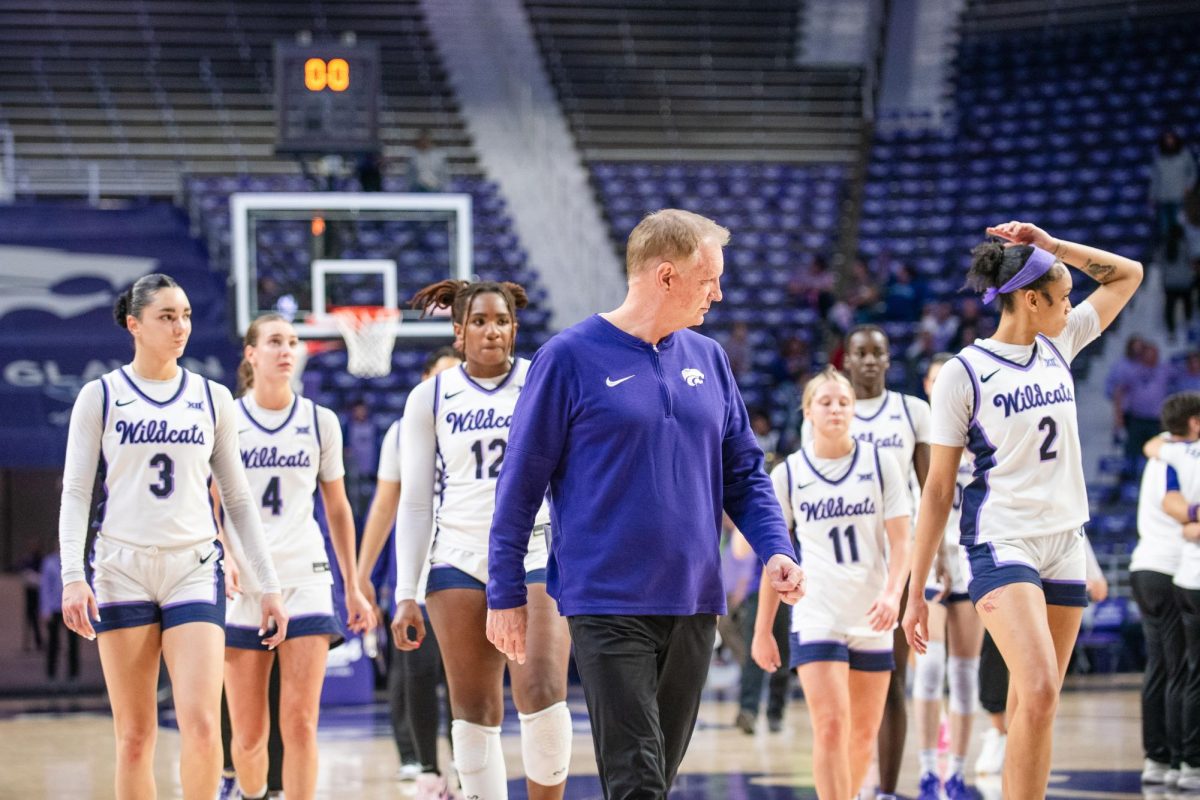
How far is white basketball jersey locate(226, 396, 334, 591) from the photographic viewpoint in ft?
21.9

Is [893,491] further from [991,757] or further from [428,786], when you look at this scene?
[991,757]

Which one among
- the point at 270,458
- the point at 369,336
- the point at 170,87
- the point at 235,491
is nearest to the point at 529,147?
the point at 170,87

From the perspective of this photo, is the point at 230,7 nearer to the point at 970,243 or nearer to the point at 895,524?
the point at 970,243

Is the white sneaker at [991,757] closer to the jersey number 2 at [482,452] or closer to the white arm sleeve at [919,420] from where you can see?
the white arm sleeve at [919,420]

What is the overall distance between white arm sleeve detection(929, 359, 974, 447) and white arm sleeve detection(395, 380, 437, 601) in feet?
6.24

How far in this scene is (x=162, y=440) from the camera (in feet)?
18.7

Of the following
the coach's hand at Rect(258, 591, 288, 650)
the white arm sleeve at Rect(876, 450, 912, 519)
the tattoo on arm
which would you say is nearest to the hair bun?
the coach's hand at Rect(258, 591, 288, 650)

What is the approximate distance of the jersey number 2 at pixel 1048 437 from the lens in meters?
5.48

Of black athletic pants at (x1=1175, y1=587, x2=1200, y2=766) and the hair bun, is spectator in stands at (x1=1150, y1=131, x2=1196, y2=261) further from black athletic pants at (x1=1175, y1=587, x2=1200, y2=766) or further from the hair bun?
the hair bun

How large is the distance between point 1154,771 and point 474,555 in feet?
15.9

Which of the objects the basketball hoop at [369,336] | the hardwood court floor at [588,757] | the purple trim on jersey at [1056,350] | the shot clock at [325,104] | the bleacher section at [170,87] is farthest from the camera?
the bleacher section at [170,87]

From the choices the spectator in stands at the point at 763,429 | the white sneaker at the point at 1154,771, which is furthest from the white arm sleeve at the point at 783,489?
Answer: the spectator in stands at the point at 763,429

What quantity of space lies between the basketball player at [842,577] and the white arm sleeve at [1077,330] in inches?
45.5

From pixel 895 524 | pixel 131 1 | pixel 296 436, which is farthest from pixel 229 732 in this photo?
pixel 131 1
